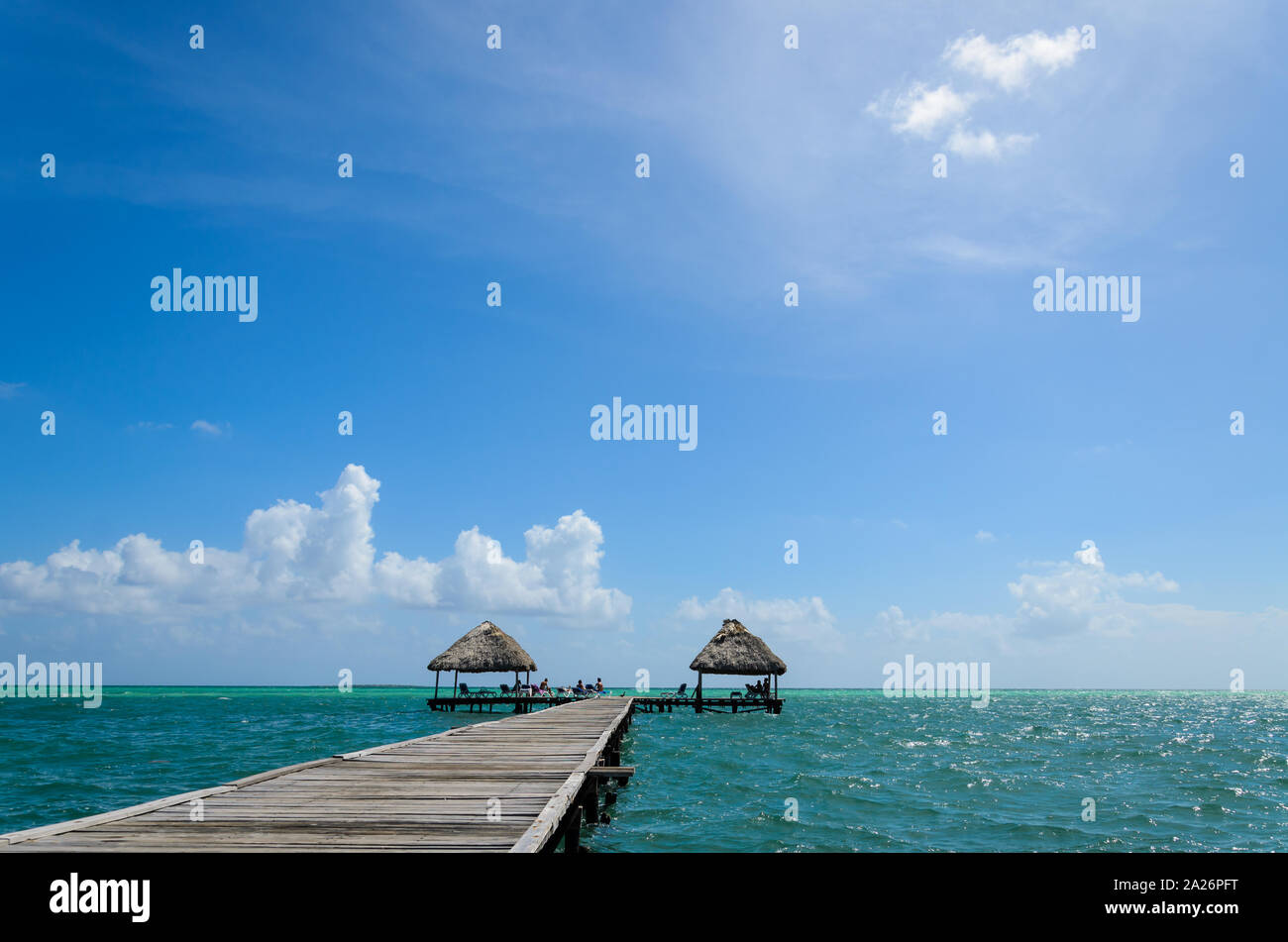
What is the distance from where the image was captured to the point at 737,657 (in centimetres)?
4278

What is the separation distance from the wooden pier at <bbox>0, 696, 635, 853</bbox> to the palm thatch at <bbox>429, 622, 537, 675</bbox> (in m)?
30.0

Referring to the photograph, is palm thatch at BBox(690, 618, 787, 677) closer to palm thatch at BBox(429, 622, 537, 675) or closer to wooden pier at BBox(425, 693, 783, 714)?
wooden pier at BBox(425, 693, 783, 714)

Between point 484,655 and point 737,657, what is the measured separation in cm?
1363

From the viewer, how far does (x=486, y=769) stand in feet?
35.8

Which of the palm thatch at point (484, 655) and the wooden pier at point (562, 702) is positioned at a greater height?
the palm thatch at point (484, 655)

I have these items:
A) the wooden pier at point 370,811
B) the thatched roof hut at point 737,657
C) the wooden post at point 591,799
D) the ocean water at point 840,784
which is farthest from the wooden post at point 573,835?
the thatched roof hut at point 737,657

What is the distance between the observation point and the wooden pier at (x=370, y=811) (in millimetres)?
6137

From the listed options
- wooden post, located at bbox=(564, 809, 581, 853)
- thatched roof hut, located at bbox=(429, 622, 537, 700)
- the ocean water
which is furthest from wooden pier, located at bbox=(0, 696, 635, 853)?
thatched roof hut, located at bbox=(429, 622, 537, 700)

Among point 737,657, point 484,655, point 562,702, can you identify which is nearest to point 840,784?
point 737,657

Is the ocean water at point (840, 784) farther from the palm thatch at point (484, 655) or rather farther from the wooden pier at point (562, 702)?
the wooden pier at point (562, 702)
